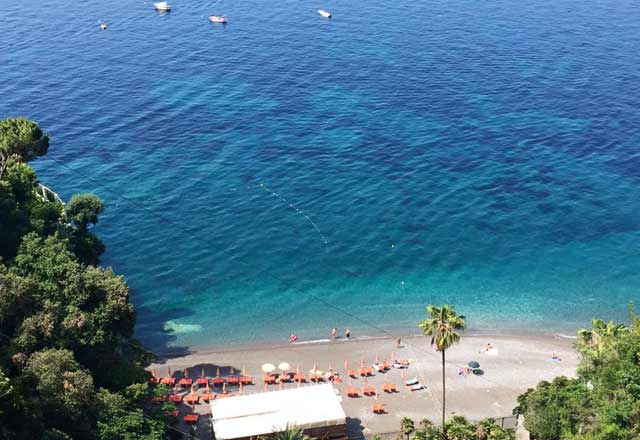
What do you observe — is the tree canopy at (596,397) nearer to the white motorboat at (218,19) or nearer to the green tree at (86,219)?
the green tree at (86,219)

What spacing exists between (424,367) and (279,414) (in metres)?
19.6

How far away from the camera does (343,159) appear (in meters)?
114

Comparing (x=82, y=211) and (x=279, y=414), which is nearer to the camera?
(x=279, y=414)

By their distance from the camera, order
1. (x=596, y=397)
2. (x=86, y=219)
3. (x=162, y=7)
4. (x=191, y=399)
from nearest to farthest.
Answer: (x=596, y=397), (x=191, y=399), (x=86, y=219), (x=162, y=7)

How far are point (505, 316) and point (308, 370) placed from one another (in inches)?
1015

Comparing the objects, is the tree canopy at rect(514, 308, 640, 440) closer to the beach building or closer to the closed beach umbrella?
the beach building

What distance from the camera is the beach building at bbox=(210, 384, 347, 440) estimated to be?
194ft

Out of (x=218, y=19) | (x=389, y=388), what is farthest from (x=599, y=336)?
(x=218, y=19)

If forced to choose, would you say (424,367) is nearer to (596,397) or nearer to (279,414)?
(279,414)

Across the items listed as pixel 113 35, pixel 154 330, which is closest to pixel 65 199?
pixel 154 330

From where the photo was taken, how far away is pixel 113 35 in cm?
16400

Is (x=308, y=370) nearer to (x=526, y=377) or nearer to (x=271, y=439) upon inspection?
(x=271, y=439)

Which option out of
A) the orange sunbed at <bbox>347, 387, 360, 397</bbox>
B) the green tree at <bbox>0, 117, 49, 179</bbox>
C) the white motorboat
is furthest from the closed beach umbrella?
the white motorboat

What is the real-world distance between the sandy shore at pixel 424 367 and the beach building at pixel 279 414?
3935 millimetres
